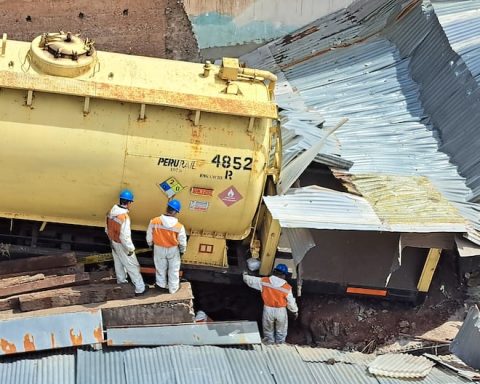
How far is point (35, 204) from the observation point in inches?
342

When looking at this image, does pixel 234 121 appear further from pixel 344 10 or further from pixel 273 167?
pixel 344 10

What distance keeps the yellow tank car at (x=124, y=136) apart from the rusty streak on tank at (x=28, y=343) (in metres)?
1.53

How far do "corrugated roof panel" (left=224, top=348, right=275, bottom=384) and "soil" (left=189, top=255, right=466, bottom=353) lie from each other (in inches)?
64.0

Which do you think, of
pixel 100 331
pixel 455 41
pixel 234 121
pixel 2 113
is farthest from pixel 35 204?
pixel 455 41

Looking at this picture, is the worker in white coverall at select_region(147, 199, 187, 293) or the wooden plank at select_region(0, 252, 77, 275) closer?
the worker in white coverall at select_region(147, 199, 187, 293)

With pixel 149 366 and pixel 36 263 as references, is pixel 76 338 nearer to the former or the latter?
pixel 149 366

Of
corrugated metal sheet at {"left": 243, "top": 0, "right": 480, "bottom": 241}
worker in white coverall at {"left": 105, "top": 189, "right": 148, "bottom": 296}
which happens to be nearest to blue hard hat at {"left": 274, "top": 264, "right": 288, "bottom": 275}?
corrugated metal sheet at {"left": 243, "top": 0, "right": 480, "bottom": 241}

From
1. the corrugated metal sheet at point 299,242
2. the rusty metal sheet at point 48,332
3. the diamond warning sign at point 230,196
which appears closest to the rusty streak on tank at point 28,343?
the rusty metal sheet at point 48,332

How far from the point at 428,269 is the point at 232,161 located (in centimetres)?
292

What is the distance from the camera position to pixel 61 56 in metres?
8.50

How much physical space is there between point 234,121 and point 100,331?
2.73 metres

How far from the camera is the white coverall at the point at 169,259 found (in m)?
8.46

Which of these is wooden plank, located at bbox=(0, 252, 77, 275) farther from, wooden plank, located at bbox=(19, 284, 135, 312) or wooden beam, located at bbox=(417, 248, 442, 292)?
wooden beam, located at bbox=(417, 248, 442, 292)

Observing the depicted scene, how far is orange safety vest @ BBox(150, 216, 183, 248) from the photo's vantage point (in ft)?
27.6
